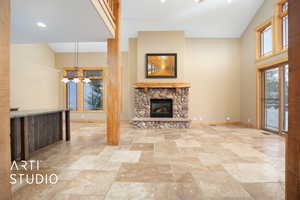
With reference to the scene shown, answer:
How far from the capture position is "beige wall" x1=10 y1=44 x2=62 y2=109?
546 cm

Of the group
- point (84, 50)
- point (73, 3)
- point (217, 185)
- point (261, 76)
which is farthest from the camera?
point (84, 50)

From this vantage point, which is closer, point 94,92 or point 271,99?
point 271,99

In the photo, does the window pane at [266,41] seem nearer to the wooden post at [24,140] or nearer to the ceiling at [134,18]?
the ceiling at [134,18]

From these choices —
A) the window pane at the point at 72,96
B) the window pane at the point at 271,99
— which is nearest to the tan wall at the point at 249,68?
the window pane at the point at 271,99

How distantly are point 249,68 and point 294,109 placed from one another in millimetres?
6079

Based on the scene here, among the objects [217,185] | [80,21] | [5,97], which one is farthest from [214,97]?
[5,97]

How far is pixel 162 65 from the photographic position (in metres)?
6.32

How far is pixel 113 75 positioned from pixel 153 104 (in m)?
3.11

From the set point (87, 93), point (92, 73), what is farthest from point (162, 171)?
point (92, 73)

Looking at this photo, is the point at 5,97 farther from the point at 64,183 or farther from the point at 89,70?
the point at 89,70

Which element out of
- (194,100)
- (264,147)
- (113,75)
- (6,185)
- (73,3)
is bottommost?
(264,147)

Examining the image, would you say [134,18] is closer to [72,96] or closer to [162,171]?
[72,96]

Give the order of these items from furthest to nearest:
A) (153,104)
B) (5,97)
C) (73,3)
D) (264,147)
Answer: (153,104) < (264,147) < (73,3) < (5,97)

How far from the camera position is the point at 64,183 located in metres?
2.07
